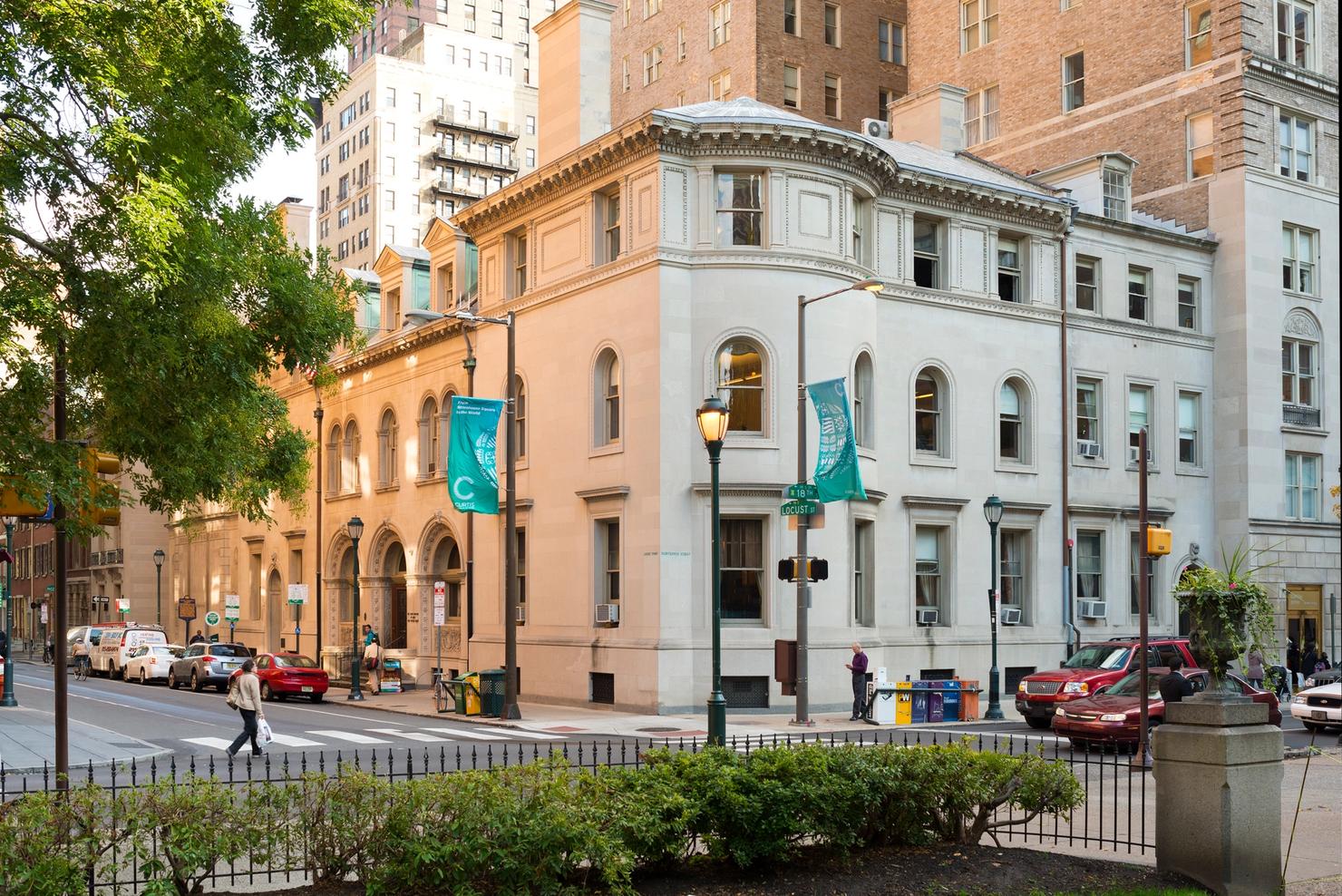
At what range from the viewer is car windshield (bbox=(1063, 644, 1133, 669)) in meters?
29.2

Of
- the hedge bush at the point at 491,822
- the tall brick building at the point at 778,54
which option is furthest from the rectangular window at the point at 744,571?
the tall brick building at the point at 778,54

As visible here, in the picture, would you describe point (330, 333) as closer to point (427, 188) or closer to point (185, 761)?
point (185, 761)

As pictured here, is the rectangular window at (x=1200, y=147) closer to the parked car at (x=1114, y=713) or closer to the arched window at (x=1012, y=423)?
the arched window at (x=1012, y=423)

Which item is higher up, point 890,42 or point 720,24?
point 890,42

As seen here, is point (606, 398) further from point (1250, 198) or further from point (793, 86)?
point (793, 86)

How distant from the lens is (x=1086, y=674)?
92.7 feet

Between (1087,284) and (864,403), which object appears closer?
(864,403)

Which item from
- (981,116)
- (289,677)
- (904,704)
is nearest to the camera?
(904,704)

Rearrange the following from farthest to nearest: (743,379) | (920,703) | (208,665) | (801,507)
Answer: (208,665) → (743,379) → (920,703) → (801,507)

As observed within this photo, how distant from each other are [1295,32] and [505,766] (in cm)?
4343

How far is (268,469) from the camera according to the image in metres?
29.8

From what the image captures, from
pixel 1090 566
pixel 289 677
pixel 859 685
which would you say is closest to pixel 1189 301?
pixel 1090 566

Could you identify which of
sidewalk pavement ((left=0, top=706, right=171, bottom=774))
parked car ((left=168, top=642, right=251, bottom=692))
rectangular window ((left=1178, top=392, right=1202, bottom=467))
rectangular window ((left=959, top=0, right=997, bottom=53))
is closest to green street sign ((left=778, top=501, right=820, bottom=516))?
sidewalk pavement ((left=0, top=706, right=171, bottom=774))

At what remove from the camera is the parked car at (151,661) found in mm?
49000
